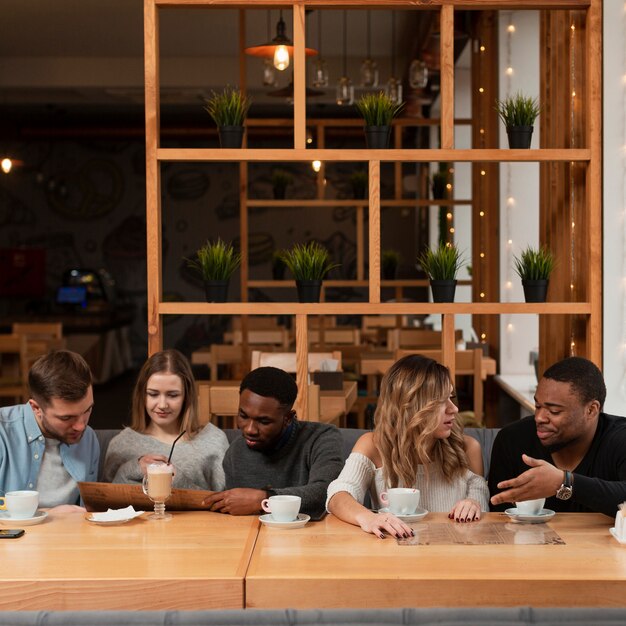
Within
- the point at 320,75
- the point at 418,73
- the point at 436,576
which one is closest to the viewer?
the point at 436,576

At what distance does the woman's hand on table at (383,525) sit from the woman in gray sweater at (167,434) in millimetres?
824

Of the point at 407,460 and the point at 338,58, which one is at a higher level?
the point at 338,58

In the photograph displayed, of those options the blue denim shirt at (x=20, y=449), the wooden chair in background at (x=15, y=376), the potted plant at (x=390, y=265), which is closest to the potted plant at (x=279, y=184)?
the potted plant at (x=390, y=265)

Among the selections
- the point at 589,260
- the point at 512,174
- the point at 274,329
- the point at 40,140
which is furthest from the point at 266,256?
the point at 589,260

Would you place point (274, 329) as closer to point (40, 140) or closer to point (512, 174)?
point (512, 174)

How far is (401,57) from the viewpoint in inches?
412

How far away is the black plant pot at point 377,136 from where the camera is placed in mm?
3688

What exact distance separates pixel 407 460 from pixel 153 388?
829mm

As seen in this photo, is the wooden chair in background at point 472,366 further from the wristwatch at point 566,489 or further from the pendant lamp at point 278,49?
the wristwatch at point 566,489

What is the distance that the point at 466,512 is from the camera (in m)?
2.29

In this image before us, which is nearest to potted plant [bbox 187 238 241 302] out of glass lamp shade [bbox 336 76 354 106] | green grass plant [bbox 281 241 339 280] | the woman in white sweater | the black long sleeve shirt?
green grass plant [bbox 281 241 339 280]

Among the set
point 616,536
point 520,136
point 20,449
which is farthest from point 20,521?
point 520,136

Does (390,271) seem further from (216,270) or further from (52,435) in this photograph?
(52,435)

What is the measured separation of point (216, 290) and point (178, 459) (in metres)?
0.97
